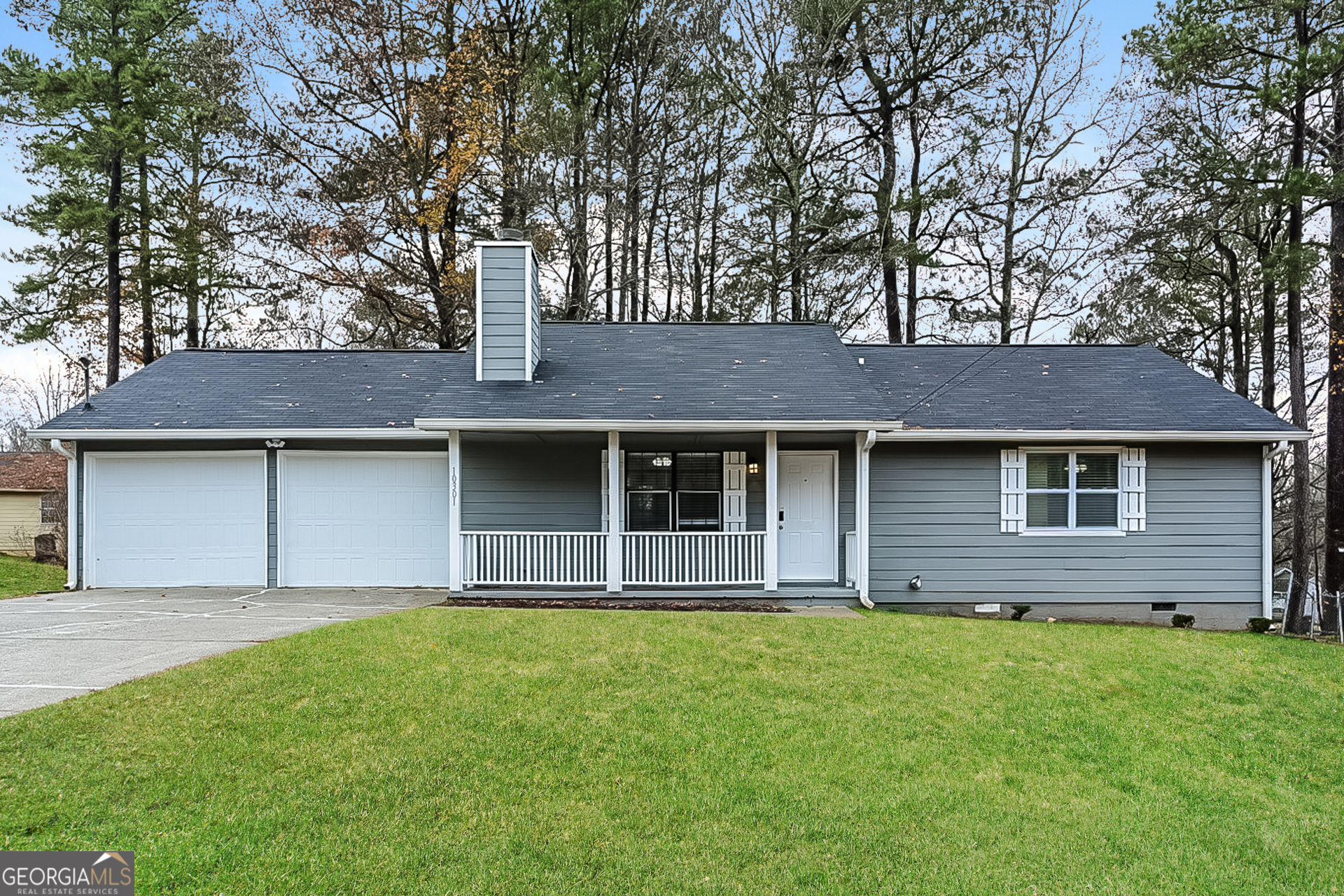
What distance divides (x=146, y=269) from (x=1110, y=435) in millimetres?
21438

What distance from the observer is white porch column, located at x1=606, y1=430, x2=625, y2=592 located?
948 cm

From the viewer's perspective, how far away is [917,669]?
6133mm

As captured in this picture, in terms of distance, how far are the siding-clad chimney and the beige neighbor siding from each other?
22105mm

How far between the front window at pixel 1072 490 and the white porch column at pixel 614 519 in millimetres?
5890

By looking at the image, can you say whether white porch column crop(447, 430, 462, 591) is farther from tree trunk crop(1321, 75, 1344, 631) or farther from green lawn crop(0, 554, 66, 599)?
tree trunk crop(1321, 75, 1344, 631)

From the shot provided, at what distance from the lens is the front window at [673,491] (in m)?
10.7

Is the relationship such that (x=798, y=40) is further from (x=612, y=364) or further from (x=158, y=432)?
(x=158, y=432)

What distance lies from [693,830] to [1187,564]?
386 inches

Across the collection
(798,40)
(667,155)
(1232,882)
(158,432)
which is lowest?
(1232,882)

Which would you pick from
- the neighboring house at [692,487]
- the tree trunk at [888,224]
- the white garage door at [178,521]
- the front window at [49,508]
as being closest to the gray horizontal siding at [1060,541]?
the neighboring house at [692,487]

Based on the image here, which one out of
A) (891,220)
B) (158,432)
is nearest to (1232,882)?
(158,432)

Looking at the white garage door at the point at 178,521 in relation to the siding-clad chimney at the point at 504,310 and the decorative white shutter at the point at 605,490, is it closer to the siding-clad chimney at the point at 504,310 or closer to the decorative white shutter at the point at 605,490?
the siding-clad chimney at the point at 504,310
